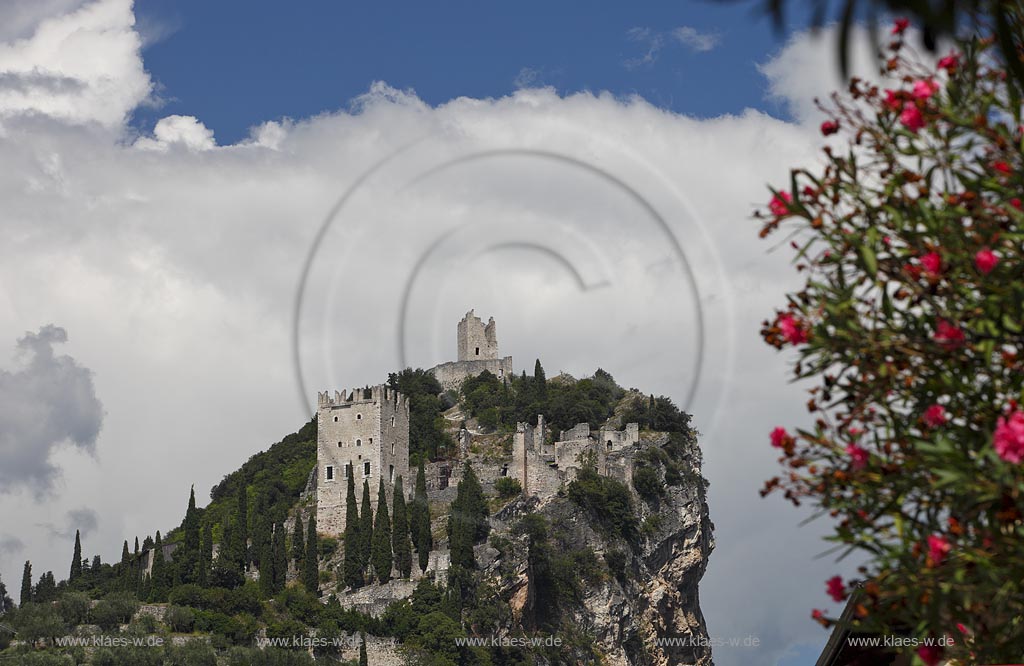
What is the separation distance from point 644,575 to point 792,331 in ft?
300

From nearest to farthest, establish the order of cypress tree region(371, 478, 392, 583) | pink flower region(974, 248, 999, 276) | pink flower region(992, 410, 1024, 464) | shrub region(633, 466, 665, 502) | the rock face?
pink flower region(992, 410, 1024, 464) < pink flower region(974, 248, 999, 276) < cypress tree region(371, 478, 392, 583) < the rock face < shrub region(633, 466, 665, 502)

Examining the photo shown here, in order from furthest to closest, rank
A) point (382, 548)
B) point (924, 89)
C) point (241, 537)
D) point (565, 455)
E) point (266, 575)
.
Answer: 1. point (565, 455)
2. point (241, 537)
3. point (382, 548)
4. point (266, 575)
5. point (924, 89)

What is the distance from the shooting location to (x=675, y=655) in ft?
341

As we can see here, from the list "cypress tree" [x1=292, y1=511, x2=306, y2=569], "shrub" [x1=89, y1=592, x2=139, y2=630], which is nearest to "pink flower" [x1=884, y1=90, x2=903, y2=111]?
"shrub" [x1=89, y1=592, x2=139, y2=630]

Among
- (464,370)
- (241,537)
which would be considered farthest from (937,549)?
(464,370)

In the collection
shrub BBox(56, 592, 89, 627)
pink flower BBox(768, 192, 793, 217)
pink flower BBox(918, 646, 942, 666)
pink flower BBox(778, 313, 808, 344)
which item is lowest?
pink flower BBox(918, 646, 942, 666)

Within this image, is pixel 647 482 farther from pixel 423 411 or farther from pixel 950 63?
pixel 950 63

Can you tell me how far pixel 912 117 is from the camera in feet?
37.6

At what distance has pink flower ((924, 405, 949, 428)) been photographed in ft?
36.1

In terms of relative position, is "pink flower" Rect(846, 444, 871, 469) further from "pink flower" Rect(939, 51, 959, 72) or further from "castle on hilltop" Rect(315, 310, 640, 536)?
"castle on hilltop" Rect(315, 310, 640, 536)

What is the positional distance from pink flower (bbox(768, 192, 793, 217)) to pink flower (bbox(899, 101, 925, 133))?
1.02 meters

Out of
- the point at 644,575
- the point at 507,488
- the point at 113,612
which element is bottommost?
the point at 113,612

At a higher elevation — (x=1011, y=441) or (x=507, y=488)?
(x=507, y=488)

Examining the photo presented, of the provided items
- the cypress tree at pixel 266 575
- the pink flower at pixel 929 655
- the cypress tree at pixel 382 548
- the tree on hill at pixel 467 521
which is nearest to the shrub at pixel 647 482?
the tree on hill at pixel 467 521
